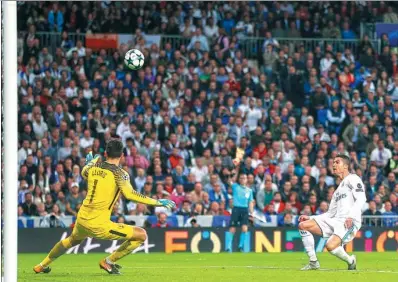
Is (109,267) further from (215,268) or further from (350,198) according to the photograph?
(350,198)

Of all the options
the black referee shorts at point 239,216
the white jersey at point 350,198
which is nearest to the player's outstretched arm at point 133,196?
the white jersey at point 350,198

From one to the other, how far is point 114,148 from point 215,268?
11.3 feet

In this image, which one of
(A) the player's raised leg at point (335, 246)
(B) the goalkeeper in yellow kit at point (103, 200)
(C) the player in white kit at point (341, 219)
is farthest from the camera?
(C) the player in white kit at point (341, 219)

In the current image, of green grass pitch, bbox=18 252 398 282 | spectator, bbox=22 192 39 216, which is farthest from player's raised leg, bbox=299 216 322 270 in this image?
spectator, bbox=22 192 39 216

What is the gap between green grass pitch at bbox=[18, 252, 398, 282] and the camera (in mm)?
14625

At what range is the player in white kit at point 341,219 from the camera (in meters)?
15.6

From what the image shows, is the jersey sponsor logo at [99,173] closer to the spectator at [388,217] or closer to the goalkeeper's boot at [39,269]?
the goalkeeper's boot at [39,269]

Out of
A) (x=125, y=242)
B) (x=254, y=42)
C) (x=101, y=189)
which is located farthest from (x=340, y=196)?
(x=254, y=42)

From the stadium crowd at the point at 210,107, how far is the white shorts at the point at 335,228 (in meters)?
6.71

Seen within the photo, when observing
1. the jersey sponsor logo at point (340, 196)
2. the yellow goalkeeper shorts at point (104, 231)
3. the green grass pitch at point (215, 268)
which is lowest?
the green grass pitch at point (215, 268)

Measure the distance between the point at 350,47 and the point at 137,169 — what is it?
7626mm

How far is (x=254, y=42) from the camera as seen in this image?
28328 millimetres

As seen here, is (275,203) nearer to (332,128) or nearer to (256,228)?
(256,228)

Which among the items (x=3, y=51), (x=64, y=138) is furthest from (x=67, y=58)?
(x=3, y=51)
